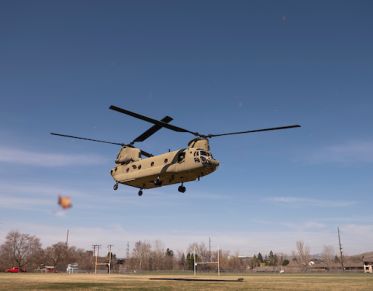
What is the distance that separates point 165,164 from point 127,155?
7.07 metres

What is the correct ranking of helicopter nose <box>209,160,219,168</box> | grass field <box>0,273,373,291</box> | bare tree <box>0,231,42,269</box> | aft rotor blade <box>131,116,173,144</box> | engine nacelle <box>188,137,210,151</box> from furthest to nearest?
bare tree <box>0,231,42,269</box> < aft rotor blade <box>131,116,173,144</box> < engine nacelle <box>188,137,210,151</box> < helicopter nose <box>209,160,219,168</box> < grass field <box>0,273,373,291</box>

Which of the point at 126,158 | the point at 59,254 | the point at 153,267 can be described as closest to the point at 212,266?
the point at 153,267

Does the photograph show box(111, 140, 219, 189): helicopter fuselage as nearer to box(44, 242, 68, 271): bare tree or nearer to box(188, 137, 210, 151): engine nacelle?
box(188, 137, 210, 151): engine nacelle

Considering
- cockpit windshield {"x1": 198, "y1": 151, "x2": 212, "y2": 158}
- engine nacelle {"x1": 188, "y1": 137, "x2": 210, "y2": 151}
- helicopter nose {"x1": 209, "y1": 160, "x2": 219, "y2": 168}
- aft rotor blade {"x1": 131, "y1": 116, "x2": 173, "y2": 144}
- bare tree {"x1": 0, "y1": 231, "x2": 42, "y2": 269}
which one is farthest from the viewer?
bare tree {"x1": 0, "y1": 231, "x2": 42, "y2": 269}

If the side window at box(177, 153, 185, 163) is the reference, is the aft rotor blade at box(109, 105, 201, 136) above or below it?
above

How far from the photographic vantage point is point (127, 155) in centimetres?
3941

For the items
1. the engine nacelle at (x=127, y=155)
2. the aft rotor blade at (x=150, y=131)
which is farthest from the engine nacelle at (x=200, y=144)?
the engine nacelle at (x=127, y=155)

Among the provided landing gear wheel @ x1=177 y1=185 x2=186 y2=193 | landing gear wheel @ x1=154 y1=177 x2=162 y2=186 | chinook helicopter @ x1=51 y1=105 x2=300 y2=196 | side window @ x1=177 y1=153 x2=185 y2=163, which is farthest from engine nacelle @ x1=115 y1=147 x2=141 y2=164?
side window @ x1=177 y1=153 x2=185 y2=163

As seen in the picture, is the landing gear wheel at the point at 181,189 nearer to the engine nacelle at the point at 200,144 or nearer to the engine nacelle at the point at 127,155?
the engine nacelle at the point at 200,144

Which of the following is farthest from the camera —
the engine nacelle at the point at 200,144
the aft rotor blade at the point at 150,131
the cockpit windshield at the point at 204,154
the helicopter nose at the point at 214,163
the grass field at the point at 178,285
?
→ the aft rotor blade at the point at 150,131

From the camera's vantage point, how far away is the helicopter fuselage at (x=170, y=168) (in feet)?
104

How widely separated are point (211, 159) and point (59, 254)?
148m

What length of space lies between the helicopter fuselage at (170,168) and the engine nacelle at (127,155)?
1.50ft

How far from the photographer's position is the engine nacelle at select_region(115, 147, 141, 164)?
1522 inches
